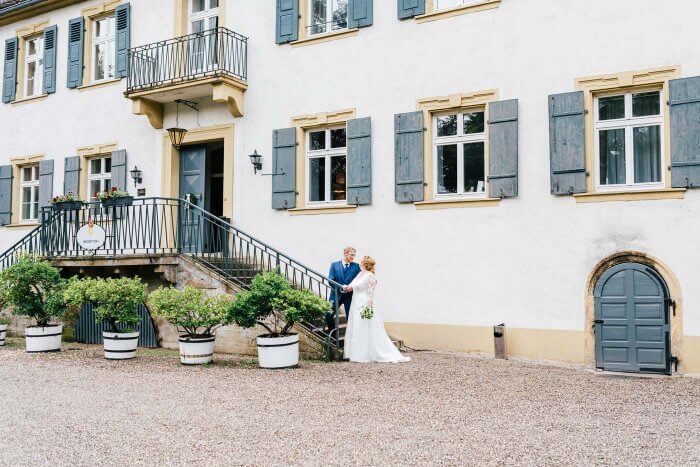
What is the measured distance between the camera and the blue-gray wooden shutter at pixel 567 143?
9914 mm

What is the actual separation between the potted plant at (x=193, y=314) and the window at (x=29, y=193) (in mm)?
8003

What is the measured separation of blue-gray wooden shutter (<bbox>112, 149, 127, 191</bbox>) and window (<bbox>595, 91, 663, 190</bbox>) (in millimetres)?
9272

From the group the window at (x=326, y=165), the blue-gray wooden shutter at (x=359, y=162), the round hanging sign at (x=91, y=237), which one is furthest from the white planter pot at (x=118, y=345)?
the blue-gray wooden shutter at (x=359, y=162)

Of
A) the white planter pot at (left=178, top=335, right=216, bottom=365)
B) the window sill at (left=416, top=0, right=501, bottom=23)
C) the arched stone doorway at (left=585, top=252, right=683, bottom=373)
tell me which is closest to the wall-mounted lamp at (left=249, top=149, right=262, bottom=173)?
the window sill at (left=416, top=0, right=501, bottom=23)

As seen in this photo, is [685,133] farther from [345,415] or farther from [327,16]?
[327,16]

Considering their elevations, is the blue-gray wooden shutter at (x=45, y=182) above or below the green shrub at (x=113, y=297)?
above

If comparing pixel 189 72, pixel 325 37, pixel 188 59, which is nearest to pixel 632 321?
pixel 325 37

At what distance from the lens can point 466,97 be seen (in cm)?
1087

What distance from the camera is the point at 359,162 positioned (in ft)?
38.4

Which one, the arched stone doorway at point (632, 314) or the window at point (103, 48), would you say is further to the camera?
the window at point (103, 48)

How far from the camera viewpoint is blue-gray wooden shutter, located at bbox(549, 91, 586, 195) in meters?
9.91

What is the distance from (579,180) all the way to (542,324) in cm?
210

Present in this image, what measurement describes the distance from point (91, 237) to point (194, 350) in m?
3.91

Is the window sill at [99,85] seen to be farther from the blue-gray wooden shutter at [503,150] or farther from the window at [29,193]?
the blue-gray wooden shutter at [503,150]
